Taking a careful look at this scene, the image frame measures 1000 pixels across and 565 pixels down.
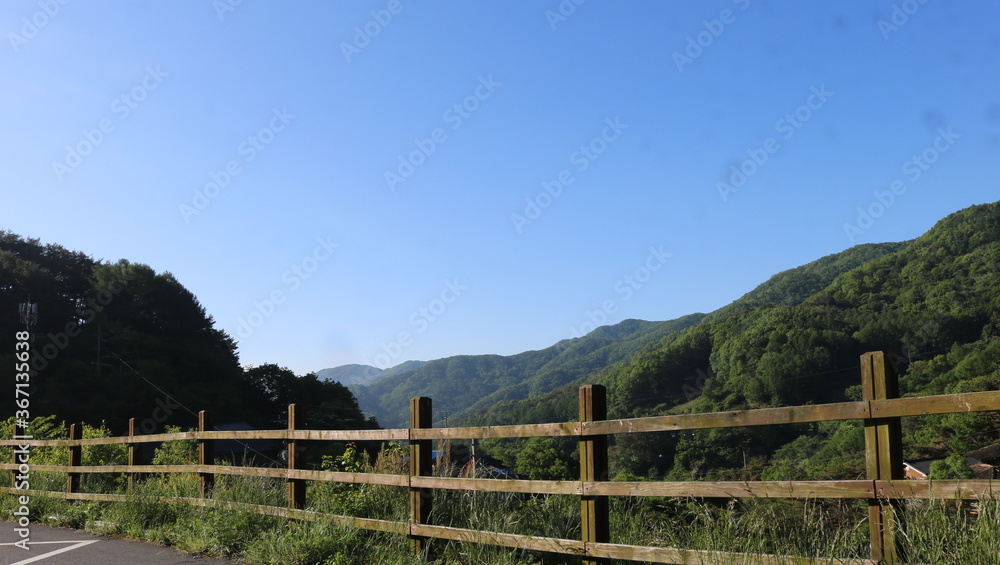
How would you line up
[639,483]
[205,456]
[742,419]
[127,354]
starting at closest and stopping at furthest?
[742,419], [639,483], [205,456], [127,354]

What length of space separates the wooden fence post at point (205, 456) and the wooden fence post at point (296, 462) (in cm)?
146

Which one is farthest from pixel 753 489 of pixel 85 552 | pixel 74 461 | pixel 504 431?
pixel 74 461

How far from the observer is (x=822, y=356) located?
10738 cm

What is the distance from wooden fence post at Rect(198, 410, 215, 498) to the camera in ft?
28.4

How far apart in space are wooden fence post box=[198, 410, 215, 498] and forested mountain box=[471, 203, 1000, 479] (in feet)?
223

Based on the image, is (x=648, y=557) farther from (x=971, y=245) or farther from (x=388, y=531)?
(x=971, y=245)

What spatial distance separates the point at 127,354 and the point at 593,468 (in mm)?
78455

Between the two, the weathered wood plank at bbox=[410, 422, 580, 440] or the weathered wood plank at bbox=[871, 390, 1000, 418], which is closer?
the weathered wood plank at bbox=[871, 390, 1000, 418]

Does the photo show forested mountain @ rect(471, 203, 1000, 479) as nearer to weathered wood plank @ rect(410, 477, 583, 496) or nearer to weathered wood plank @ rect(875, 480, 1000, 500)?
weathered wood plank @ rect(410, 477, 583, 496)

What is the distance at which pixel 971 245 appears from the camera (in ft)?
362

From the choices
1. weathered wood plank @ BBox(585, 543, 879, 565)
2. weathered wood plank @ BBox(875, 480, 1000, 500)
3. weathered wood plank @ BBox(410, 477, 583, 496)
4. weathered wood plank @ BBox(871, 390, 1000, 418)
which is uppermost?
weathered wood plank @ BBox(871, 390, 1000, 418)

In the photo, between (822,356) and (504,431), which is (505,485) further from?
(822,356)

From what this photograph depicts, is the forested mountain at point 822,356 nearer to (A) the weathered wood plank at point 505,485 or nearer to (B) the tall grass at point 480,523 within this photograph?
(B) the tall grass at point 480,523

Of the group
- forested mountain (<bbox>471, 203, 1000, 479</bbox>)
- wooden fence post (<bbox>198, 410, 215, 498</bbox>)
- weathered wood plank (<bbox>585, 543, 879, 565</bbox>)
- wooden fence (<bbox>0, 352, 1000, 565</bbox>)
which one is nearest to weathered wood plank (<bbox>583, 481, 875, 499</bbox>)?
wooden fence (<bbox>0, 352, 1000, 565</bbox>)
